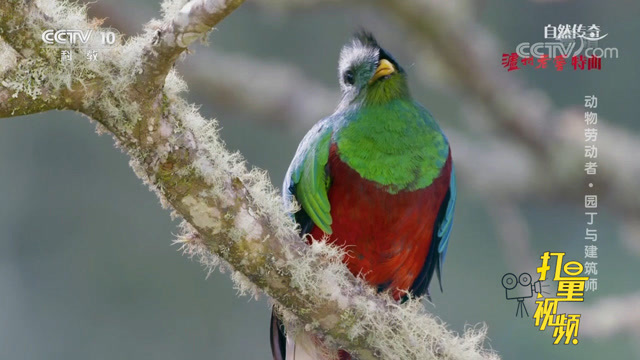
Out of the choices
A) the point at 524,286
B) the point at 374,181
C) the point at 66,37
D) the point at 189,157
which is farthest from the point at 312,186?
the point at 524,286

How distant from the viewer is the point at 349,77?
3.01 metres

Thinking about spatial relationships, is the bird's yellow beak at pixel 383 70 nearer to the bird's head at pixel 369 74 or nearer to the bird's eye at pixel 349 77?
the bird's head at pixel 369 74

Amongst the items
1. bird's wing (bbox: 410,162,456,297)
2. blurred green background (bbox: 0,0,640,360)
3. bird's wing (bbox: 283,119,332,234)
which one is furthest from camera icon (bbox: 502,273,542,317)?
blurred green background (bbox: 0,0,640,360)

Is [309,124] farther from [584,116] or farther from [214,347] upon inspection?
[214,347]

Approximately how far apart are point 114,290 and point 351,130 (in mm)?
4357

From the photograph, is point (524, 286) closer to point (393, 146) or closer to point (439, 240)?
point (439, 240)

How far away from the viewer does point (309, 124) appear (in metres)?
4.26

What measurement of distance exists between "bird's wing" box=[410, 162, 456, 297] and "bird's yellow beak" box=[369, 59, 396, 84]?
37 cm

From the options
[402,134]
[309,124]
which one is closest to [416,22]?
[309,124]

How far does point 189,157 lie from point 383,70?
1039 millimetres

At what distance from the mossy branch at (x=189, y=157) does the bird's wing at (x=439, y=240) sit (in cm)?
65

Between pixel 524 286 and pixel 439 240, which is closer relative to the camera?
pixel 439 240

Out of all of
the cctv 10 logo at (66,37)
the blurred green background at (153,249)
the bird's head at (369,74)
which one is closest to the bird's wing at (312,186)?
the bird's head at (369,74)

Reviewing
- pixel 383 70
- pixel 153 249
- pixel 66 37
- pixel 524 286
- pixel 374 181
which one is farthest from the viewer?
pixel 153 249
